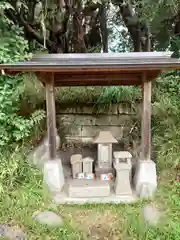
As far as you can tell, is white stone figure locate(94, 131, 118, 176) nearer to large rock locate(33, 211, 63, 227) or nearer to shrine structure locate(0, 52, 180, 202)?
shrine structure locate(0, 52, 180, 202)

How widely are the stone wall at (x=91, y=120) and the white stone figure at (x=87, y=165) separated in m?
1.26

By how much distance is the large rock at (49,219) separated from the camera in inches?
132

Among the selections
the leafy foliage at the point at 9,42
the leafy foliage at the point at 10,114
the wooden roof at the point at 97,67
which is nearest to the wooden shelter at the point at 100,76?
the wooden roof at the point at 97,67

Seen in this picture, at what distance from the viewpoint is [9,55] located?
12.5 ft

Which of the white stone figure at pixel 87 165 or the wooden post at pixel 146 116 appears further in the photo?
the white stone figure at pixel 87 165

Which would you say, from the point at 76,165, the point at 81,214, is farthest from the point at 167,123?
the point at 81,214

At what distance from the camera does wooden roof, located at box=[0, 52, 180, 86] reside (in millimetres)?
3277

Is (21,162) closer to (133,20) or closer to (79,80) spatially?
(79,80)

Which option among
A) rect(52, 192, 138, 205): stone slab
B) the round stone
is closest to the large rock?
rect(52, 192, 138, 205): stone slab

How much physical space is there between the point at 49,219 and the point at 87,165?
1.14 meters

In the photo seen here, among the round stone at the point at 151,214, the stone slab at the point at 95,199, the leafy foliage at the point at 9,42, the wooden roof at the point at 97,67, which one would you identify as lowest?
the round stone at the point at 151,214

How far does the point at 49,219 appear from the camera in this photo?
3406 mm

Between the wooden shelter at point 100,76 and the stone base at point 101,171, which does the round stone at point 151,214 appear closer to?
the wooden shelter at point 100,76

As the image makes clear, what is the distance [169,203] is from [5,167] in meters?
2.37
